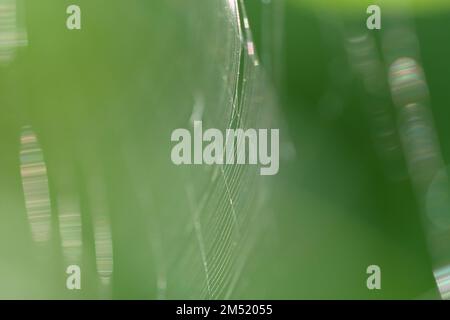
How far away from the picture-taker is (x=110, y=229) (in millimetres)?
2113

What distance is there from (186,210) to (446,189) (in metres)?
0.94

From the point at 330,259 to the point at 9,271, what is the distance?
45.1 inches

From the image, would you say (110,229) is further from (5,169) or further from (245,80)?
(245,80)

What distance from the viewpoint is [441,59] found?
2.13 meters

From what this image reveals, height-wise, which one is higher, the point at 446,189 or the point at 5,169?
the point at 5,169

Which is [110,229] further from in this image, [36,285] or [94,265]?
[36,285]

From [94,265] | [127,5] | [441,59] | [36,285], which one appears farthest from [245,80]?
[36,285]

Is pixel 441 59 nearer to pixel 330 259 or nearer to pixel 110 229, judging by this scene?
pixel 330 259

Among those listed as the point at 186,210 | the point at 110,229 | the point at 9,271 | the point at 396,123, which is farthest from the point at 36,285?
the point at 396,123

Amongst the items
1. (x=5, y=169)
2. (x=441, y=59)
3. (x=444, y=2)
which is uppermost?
(x=444, y=2)

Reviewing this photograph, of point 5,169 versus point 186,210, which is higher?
point 5,169

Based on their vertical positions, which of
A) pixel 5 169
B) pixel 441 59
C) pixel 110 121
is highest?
pixel 441 59

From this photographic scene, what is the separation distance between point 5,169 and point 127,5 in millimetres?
722

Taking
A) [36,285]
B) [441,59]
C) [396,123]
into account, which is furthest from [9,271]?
[441,59]
